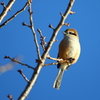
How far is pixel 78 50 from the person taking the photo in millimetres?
6180

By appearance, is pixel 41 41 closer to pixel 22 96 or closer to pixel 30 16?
pixel 30 16

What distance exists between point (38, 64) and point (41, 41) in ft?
1.56

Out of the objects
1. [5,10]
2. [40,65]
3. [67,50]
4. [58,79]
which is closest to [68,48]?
[67,50]

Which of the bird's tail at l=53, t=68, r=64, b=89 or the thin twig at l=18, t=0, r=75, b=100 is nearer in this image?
the thin twig at l=18, t=0, r=75, b=100

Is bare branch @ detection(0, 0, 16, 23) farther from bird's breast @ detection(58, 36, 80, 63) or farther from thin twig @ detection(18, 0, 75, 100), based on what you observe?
bird's breast @ detection(58, 36, 80, 63)

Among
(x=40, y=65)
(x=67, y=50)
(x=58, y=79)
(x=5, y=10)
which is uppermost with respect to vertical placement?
(x=67, y=50)

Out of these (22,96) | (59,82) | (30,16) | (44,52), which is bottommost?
(22,96)

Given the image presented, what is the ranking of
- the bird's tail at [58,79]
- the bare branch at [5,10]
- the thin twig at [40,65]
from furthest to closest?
the bird's tail at [58,79], the bare branch at [5,10], the thin twig at [40,65]

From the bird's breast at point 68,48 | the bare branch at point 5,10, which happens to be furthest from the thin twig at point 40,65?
the bird's breast at point 68,48

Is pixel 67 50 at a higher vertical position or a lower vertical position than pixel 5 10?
higher

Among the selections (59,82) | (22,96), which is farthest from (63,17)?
(59,82)

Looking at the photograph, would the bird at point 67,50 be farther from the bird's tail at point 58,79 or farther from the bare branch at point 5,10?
the bare branch at point 5,10

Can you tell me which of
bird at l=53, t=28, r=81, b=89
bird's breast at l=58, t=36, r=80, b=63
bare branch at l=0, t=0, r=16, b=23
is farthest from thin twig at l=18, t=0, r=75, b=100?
bird's breast at l=58, t=36, r=80, b=63

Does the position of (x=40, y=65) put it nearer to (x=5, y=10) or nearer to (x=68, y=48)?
(x=5, y=10)
